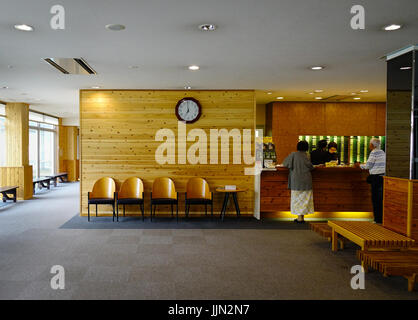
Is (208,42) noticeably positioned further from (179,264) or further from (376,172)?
(376,172)

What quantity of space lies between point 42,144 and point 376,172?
1322 centimetres

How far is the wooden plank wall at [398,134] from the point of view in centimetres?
502

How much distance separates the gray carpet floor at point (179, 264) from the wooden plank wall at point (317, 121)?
3973mm

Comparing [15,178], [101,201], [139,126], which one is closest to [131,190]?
[101,201]

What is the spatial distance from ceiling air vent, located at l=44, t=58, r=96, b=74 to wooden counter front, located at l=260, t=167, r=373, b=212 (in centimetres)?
419

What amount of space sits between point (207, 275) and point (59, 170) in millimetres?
14056

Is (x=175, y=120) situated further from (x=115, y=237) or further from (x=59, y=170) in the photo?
(x=59, y=170)

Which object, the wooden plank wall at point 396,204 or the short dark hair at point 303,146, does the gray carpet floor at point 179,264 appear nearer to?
the wooden plank wall at point 396,204

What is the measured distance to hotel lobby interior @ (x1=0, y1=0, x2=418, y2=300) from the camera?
388 cm

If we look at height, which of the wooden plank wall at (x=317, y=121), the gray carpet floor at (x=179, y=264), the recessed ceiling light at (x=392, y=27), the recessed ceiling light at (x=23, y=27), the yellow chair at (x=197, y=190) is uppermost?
the recessed ceiling light at (x=392, y=27)

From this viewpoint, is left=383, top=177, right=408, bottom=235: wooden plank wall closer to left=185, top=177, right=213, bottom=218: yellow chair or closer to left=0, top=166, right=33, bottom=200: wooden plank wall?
left=185, top=177, right=213, bottom=218: yellow chair

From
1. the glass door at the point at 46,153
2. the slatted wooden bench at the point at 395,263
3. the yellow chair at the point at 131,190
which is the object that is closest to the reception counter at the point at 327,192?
the yellow chair at the point at 131,190

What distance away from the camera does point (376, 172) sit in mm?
7211

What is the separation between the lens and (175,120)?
8.28 meters
